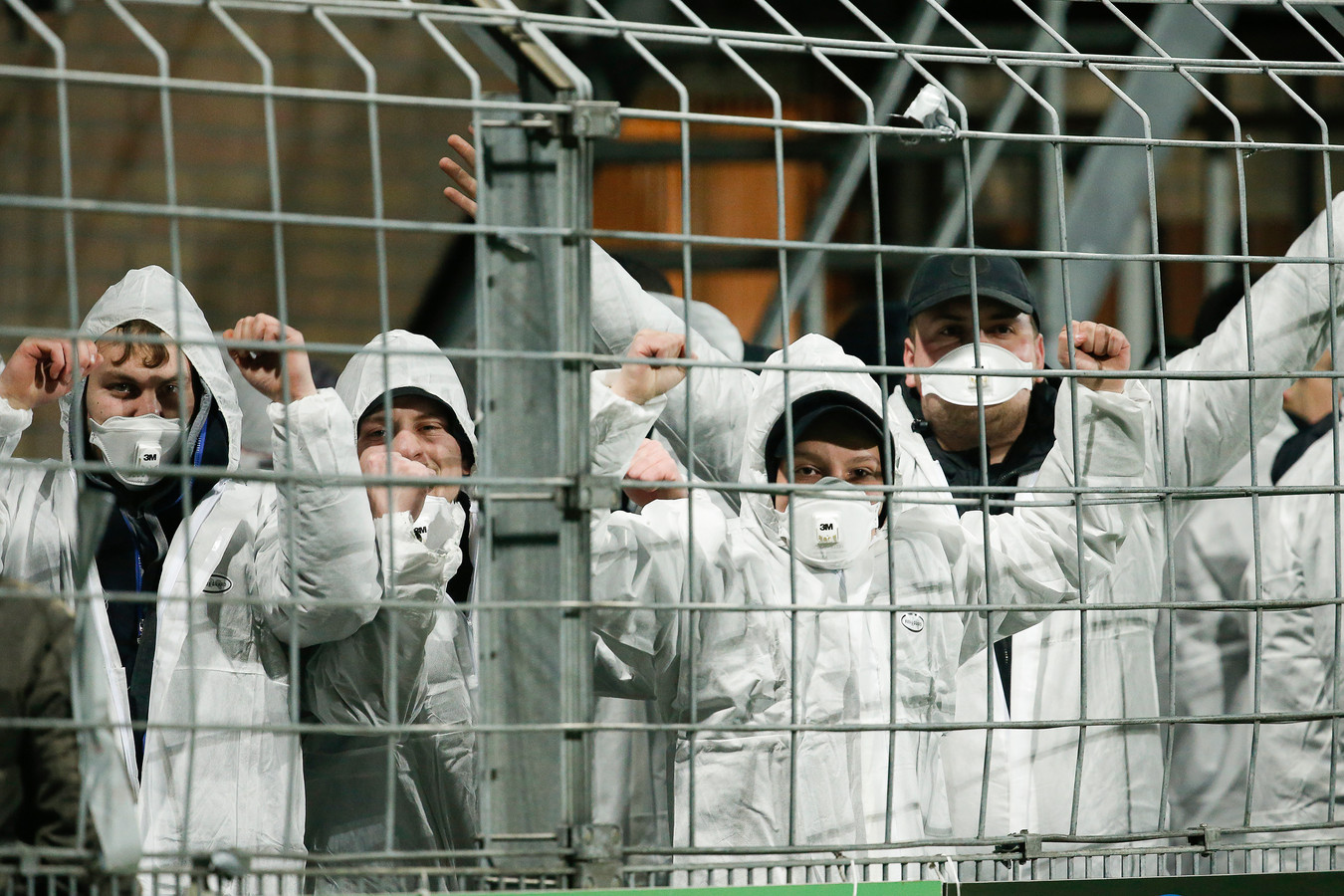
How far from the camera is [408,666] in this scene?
7.55ft

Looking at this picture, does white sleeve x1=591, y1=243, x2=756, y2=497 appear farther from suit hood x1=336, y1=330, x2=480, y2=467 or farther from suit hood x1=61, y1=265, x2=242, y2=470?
suit hood x1=61, y1=265, x2=242, y2=470

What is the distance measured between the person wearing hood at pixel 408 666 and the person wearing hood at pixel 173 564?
0.28 ft

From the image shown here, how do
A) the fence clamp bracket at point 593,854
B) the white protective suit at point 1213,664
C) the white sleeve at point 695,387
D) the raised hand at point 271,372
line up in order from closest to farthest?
the fence clamp bracket at point 593,854, the raised hand at point 271,372, the white sleeve at point 695,387, the white protective suit at point 1213,664

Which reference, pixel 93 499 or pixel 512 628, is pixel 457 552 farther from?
pixel 93 499

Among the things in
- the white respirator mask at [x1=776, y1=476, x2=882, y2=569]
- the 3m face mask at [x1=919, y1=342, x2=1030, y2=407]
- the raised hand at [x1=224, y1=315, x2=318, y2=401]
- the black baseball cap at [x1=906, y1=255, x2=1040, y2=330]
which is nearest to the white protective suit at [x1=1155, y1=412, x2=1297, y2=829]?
the black baseball cap at [x1=906, y1=255, x2=1040, y2=330]

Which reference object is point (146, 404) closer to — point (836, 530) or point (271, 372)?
point (271, 372)

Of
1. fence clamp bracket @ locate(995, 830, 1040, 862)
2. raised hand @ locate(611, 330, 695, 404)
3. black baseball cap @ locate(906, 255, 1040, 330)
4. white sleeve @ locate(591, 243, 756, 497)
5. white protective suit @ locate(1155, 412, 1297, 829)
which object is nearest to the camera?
fence clamp bracket @ locate(995, 830, 1040, 862)

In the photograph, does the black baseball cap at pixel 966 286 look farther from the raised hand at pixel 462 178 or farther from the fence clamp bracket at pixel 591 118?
the fence clamp bracket at pixel 591 118

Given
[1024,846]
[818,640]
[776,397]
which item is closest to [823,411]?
[776,397]

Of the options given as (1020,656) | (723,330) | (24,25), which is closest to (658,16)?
(723,330)

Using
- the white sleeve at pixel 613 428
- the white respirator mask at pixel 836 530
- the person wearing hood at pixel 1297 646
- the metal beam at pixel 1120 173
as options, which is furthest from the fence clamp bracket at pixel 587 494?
the metal beam at pixel 1120 173

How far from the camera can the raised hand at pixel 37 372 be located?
8.10 ft

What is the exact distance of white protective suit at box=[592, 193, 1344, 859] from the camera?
8.04 ft

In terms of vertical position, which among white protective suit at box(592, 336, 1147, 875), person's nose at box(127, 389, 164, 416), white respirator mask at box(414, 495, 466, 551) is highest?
person's nose at box(127, 389, 164, 416)
